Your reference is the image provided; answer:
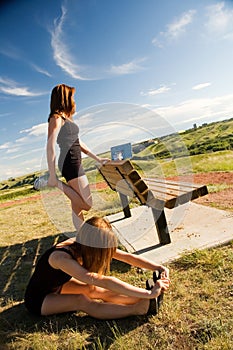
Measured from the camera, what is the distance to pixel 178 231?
13.7ft

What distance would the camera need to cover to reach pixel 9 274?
12.6 ft

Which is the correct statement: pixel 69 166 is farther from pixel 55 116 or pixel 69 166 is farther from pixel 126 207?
pixel 126 207

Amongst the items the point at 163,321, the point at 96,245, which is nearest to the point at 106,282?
the point at 96,245

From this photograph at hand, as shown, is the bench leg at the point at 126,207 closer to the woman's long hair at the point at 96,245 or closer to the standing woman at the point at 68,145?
the standing woman at the point at 68,145

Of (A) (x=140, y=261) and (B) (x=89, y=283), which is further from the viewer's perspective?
(A) (x=140, y=261)

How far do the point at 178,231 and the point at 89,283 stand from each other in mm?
2168

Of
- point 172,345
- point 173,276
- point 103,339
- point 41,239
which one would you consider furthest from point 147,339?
point 41,239

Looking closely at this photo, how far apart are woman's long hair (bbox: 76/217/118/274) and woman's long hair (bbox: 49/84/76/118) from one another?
148 centimetres

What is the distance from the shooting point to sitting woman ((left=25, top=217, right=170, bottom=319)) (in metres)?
2.28

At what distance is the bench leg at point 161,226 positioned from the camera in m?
3.54

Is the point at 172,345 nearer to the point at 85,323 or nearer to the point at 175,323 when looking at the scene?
the point at 175,323

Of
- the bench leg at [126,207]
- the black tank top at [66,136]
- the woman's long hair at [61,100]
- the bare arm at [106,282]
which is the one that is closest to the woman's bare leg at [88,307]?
the bare arm at [106,282]

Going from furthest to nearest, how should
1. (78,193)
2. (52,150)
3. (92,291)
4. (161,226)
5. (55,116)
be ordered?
(161,226)
(78,193)
(55,116)
(52,150)
(92,291)

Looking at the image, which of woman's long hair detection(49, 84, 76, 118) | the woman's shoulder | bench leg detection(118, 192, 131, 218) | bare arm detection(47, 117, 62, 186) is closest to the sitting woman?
bare arm detection(47, 117, 62, 186)
